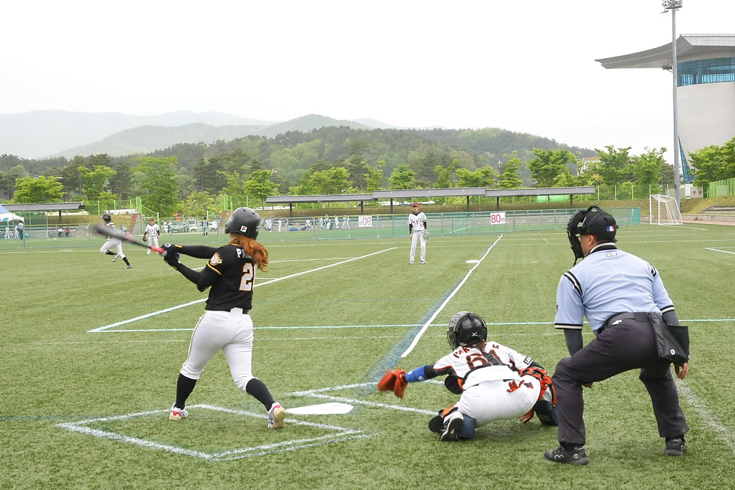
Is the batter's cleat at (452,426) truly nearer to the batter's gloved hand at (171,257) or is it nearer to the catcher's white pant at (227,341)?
the catcher's white pant at (227,341)

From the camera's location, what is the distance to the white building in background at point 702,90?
112625 millimetres

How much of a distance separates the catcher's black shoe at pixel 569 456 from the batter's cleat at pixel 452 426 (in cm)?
73

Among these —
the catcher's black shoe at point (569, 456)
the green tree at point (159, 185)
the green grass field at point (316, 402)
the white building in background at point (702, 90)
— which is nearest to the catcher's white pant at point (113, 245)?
the green grass field at point (316, 402)

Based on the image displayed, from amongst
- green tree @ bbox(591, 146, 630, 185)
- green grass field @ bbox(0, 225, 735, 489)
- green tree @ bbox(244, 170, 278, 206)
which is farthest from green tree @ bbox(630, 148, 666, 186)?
green grass field @ bbox(0, 225, 735, 489)

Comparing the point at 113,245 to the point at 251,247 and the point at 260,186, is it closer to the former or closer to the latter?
the point at 251,247

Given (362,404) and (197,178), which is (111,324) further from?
(197,178)

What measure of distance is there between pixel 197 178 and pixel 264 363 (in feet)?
515

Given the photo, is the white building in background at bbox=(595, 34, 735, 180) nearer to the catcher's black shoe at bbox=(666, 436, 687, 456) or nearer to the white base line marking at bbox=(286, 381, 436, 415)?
the white base line marking at bbox=(286, 381, 436, 415)

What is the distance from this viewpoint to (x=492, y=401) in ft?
17.1

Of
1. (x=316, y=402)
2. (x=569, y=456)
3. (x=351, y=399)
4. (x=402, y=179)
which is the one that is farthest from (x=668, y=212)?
(x=569, y=456)

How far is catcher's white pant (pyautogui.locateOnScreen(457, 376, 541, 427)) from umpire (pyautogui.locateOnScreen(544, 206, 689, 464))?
0.52 meters

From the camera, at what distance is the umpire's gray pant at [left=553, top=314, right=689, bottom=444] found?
14.8 feet

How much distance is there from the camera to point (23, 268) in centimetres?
2758

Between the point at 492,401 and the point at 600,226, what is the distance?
1.56 meters
